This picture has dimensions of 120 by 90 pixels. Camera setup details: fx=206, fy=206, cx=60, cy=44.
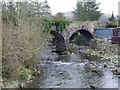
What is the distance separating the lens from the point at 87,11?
39.7 m

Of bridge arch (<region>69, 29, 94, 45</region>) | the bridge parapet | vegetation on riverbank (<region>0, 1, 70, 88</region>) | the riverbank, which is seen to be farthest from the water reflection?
bridge arch (<region>69, 29, 94, 45</region>)

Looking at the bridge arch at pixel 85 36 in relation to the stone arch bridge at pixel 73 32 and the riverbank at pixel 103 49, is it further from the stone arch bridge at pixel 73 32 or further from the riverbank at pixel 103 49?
the riverbank at pixel 103 49

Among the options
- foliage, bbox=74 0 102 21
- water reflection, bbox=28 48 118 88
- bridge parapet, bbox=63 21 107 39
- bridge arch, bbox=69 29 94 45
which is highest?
foliage, bbox=74 0 102 21

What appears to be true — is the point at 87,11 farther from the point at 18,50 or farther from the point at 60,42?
the point at 18,50

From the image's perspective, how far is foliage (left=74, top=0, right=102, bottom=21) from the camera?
128 feet

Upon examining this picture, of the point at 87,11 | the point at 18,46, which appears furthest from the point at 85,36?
the point at 18,46

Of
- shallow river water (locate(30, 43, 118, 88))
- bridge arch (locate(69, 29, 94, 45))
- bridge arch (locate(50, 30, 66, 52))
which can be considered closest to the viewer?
shallow river water (locate(30, 43, 118, 88))

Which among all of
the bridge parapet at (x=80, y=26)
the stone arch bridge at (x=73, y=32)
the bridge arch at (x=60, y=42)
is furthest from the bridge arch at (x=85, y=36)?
the bridge arch at (x=60, y=42)

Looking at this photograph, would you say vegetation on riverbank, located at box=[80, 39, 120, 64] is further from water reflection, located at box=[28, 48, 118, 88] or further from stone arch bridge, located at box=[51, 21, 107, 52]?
water reflection, located at box=[28, 48, 118, 88]

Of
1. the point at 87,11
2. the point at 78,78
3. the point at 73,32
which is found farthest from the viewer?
the point at 87,11

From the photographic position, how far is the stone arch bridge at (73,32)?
2794cm

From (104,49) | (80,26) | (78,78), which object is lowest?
(78,78)

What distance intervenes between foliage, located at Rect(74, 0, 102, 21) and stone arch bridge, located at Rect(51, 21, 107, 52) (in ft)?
22.6

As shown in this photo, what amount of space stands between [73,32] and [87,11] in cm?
1239
